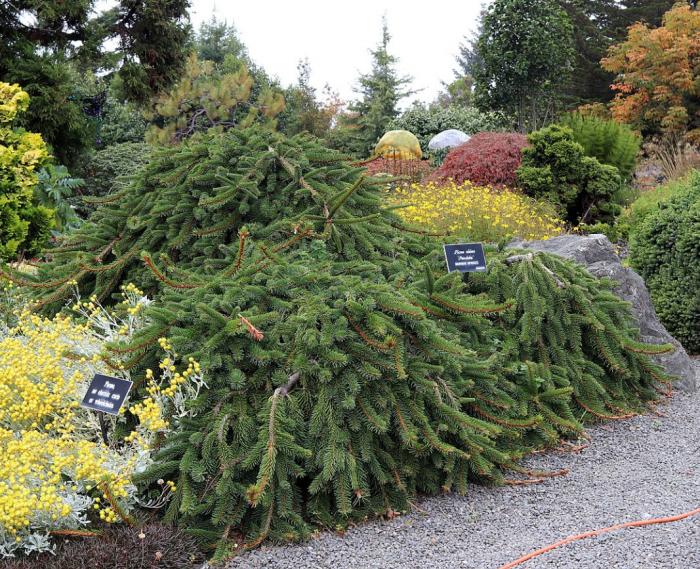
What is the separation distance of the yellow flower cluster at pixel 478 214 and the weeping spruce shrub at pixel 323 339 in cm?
304

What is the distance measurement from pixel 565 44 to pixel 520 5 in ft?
6.77

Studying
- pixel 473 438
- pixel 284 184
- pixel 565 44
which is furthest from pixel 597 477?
pixel 565 44

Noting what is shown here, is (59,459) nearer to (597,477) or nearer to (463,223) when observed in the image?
(597,477)

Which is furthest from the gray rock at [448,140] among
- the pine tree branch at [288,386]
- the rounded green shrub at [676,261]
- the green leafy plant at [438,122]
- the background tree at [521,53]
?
the pine tree branch at [288,386]

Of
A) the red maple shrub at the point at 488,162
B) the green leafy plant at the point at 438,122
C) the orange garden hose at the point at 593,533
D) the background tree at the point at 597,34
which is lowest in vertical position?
the orange garden hose at the point at 593,533

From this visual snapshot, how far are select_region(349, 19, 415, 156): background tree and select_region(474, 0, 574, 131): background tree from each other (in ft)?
17.2

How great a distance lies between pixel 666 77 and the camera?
55.7 ft

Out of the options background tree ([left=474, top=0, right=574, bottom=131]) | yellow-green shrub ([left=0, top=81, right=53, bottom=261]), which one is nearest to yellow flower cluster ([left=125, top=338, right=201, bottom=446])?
yellow-green shrub ([left=0, top=81, right=53, bottom=261])

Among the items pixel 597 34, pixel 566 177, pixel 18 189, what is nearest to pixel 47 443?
pixel 18 189

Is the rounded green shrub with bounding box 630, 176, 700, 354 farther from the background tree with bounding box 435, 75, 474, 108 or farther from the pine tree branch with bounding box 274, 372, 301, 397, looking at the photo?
the background tree with bounding box 435, 75, 474, 108

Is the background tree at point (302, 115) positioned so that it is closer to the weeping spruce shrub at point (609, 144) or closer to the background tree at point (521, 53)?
the background tree at point (521, 53)

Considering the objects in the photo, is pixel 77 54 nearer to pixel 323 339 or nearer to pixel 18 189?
pixel 18 189

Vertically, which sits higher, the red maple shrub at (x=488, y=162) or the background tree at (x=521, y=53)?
the background tree at (x=521, y=53)

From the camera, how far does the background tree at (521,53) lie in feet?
59.7
